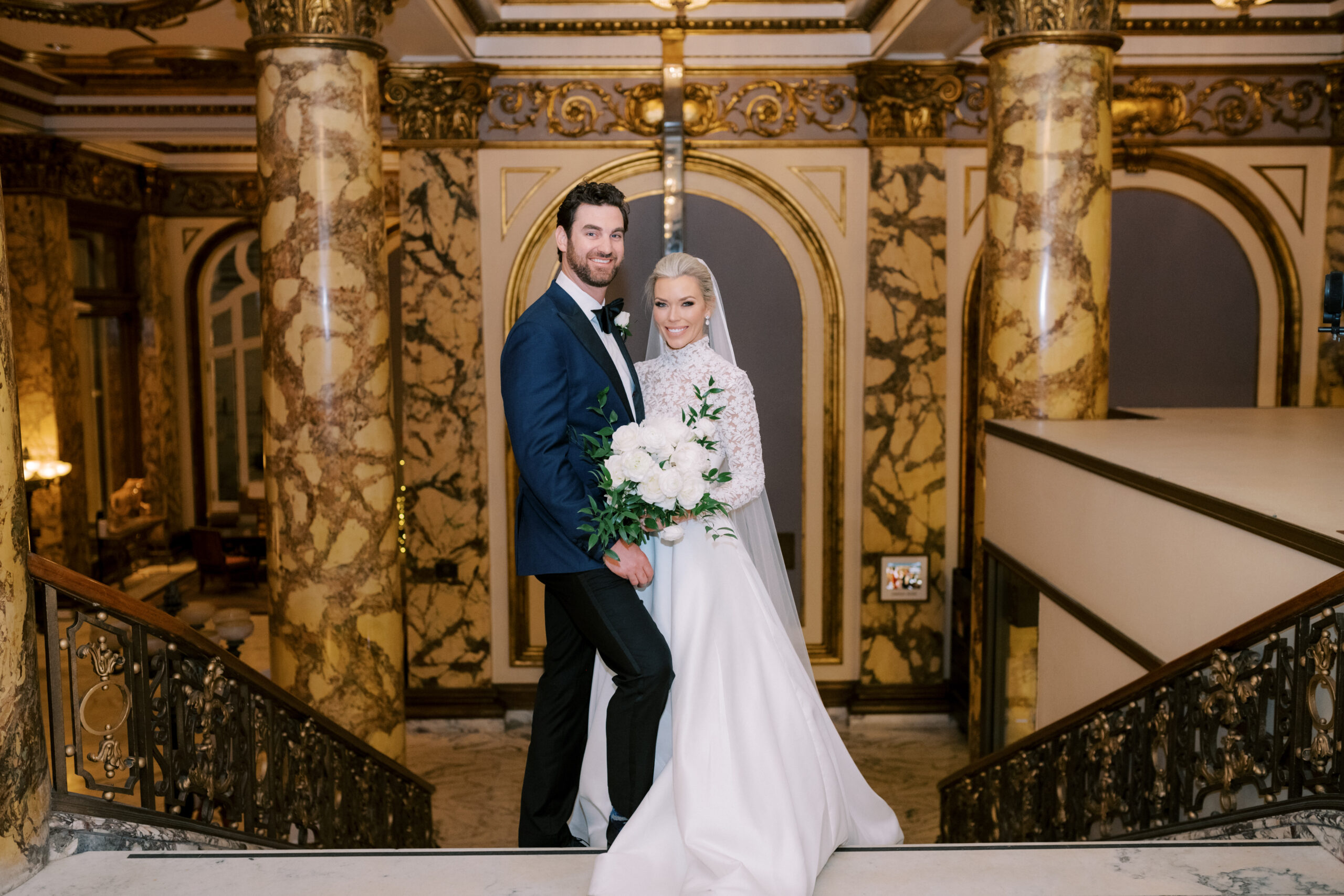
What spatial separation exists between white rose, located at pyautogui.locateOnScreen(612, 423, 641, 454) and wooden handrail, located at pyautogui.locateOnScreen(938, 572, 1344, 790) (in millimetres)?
1504

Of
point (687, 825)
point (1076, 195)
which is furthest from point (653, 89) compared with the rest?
point (687, 825)

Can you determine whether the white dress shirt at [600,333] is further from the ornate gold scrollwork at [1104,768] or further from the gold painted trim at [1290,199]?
the gold painted trim at [1290,199]

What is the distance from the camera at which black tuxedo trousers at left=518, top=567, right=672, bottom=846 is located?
2959 mm

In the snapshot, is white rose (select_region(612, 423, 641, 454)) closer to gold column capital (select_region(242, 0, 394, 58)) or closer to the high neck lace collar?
the high neck lace collar

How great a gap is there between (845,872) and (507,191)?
20.7 feet

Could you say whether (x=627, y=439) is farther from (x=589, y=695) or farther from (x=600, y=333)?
(x=589, y=695)

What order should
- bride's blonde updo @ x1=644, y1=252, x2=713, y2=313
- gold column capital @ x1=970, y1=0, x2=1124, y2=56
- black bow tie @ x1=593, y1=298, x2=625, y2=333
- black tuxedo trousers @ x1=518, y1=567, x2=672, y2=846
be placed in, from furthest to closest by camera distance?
gold column capital @ x1=970, y1=0, x2=1124, y2=56 → bride's blonde updo @ x1=644, y1=252, x2=713, y2=313 → black bow tie @ x1=593, y1=298, x2=625, y2=333 → black tuxedo trousers @ x1=518, y1=567, x2=672, y2=846

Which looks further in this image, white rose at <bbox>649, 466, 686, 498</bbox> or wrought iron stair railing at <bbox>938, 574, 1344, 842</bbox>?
white rose at <bbox>649, 466, 686, 498</bbox>

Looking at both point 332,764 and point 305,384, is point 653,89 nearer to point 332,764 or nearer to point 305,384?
point 305,384

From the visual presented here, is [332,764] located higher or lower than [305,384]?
lower

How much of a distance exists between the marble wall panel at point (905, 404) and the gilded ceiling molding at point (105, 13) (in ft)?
15.7

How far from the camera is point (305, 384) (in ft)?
15.4

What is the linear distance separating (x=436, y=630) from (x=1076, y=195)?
17.9 feet

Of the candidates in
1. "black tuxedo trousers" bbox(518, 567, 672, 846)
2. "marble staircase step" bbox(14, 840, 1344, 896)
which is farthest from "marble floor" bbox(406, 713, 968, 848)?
"marble staircase step" bbox(14, 840, 1344, 896)
